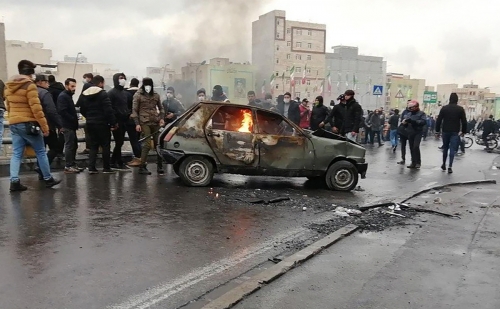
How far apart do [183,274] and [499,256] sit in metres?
3.43

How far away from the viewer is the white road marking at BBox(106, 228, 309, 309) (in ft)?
10.5

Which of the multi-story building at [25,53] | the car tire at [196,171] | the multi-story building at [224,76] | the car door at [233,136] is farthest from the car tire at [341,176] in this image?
the multi-story building at [25,53]

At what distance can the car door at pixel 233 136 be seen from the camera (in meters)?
7.60

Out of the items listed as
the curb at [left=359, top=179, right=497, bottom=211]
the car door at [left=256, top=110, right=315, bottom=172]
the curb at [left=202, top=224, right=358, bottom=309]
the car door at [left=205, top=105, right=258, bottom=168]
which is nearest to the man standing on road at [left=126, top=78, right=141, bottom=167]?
the car door at [left=205, top=105, right=258, bottom=168]

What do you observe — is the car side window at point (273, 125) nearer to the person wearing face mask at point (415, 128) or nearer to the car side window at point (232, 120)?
the car side window at point (232, 120)

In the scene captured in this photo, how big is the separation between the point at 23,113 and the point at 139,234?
3.16 metres

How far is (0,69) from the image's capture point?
155 ft

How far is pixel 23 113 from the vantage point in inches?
255

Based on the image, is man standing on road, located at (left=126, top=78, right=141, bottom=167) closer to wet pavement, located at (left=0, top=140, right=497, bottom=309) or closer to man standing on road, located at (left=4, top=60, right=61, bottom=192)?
wet pavement, located at (left=0, top=140, right=497, bottom=309)

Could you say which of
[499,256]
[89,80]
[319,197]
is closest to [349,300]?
[499,256]

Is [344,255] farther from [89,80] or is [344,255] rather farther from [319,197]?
[89,80]

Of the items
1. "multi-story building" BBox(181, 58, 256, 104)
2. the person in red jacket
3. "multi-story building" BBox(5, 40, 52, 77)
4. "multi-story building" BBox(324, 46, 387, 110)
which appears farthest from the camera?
"multi-story building" BBox(324, 46, 387, 110)

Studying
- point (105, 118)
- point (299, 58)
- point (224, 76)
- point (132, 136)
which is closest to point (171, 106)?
point (132, 136)

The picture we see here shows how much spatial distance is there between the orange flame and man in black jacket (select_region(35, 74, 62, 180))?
3193 millimetres
